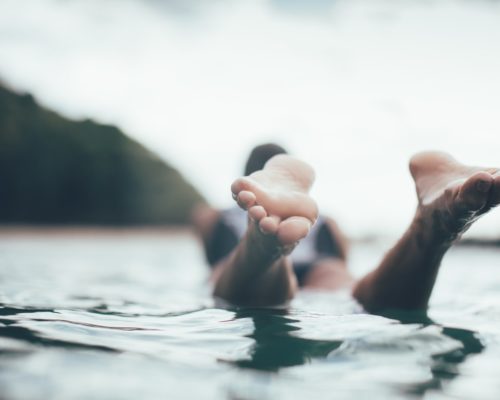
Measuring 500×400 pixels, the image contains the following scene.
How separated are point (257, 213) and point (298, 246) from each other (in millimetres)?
1435

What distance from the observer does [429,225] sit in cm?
160

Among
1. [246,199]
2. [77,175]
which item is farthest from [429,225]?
[77,175]

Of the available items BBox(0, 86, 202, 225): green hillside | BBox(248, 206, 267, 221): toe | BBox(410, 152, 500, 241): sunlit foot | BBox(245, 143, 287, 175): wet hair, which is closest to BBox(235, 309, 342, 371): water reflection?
BBox(248, 206, 267, 221): toe

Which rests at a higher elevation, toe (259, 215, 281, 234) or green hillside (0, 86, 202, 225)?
green hillside (0, 86, 202, 225)

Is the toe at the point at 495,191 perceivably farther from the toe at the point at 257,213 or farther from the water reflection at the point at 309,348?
the toe at the point at 257,213

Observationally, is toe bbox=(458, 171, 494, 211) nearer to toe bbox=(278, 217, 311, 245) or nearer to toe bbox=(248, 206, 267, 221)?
toe bbox=(278, 217, 311, 245)

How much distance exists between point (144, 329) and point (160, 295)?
47.0 inches

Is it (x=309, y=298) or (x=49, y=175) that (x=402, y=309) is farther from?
(x=49, y=175)

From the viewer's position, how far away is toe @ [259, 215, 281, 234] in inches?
58.3

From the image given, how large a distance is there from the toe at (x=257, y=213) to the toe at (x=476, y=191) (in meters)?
0.54

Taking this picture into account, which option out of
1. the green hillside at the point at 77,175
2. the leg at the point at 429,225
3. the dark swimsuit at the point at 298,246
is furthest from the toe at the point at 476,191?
the green hillside at the point at 77,175

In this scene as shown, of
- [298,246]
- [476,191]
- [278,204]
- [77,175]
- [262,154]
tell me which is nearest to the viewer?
[476,191]

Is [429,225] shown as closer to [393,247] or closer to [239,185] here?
[393,247]

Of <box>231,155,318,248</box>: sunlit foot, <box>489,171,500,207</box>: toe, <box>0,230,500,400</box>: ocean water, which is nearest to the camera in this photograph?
<box>0,230,500,400</box>: ocean water
